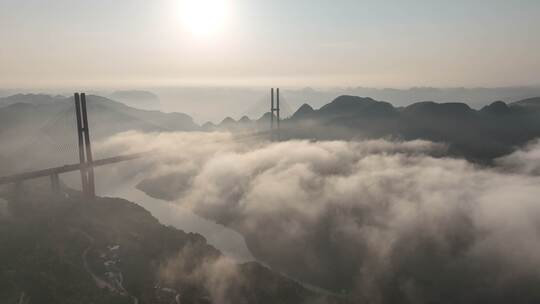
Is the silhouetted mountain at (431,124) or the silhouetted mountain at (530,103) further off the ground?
the silhouetted mountain at (530,103)

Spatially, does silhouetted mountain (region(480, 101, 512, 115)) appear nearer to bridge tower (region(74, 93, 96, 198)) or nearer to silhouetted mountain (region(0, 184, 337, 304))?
silhouetted mountain (region(0, 184, 337, 304))

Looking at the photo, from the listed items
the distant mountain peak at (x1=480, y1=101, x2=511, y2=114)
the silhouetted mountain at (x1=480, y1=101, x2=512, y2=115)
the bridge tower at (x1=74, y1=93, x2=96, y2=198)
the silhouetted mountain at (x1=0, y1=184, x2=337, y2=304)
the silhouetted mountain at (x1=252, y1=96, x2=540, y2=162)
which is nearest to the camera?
the silhouetted mountain at (x1=0, y1=184, x2=337, y2=304)

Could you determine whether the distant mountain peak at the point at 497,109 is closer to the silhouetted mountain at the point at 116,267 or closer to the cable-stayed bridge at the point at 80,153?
the cable-stayed bridge at the point at 80,153

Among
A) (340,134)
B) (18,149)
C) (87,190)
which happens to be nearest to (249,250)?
(87,190)

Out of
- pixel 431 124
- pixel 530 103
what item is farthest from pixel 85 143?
pixel 530 103

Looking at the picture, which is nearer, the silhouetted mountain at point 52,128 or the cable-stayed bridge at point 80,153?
the cable-stayed bridge at point 80,153

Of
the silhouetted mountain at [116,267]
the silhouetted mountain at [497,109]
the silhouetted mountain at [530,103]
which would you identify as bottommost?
the silhouetted mountain at [116,267]

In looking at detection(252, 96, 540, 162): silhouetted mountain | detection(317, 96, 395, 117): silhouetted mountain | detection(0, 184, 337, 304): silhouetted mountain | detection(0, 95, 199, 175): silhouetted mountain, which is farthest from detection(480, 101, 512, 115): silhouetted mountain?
detection(0, 95, 199, 175): silhouetted mountain

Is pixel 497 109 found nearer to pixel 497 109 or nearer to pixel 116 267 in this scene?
pixel 497 109

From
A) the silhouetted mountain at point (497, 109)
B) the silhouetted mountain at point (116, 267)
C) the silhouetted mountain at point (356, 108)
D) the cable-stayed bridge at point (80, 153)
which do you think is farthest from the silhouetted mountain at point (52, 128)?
the silhouetted mountain at point (497, 109)

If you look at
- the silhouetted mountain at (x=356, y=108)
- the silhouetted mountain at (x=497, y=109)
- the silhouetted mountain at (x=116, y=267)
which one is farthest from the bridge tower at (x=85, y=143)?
the silhouetted mountain at (x=497, y=109)

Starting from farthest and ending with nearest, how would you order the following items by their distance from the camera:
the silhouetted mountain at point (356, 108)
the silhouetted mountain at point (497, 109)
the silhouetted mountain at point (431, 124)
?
the silhouetted mountain at point (497, 109) < the silhouetted mountain at point (356, 108) < the silhouetted mountain at point (431, 124)

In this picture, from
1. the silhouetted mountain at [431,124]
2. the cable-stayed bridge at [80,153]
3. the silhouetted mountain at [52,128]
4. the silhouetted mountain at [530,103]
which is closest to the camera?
the cable-stayed bridge at [80,153]
